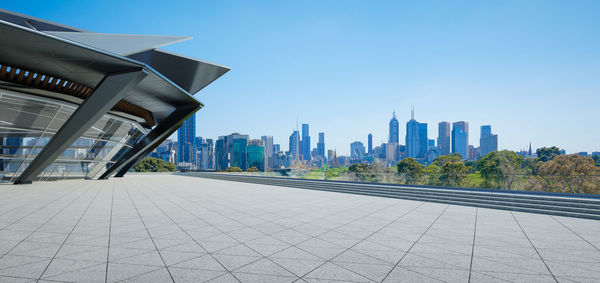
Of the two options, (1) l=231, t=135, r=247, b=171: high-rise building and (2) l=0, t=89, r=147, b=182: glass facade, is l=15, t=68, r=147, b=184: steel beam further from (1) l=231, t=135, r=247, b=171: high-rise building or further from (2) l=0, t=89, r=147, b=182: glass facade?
(1) l=231, t=135, r=247, b=171: high-rise building

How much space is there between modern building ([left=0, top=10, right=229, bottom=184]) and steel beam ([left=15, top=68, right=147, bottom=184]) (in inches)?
1.6

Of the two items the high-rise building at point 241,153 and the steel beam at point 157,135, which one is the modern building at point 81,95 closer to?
the steel beam at point 157,135

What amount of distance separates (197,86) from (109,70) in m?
14.0

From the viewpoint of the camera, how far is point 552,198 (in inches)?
406

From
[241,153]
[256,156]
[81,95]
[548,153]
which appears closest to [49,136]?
[81,95]

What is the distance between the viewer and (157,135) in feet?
79.1

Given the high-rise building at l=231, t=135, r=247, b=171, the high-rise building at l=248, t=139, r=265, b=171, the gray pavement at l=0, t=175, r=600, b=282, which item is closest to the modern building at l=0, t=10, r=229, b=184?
the gray pavement at l=0, t=175, r=600, b=282

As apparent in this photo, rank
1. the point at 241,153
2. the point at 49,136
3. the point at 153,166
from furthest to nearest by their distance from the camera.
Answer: the point at 241,153 → the point at 153,166 → the point at 49,136

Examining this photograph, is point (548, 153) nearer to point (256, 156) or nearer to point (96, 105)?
point (96, 105)

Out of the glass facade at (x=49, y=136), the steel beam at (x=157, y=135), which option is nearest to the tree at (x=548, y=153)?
the steel beam at (x=157, y=135)

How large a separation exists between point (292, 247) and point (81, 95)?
58.9 feet

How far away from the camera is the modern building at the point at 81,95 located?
11.6 meters

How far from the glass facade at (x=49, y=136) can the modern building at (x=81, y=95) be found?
43 millimetres

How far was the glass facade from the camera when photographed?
15664 mm
